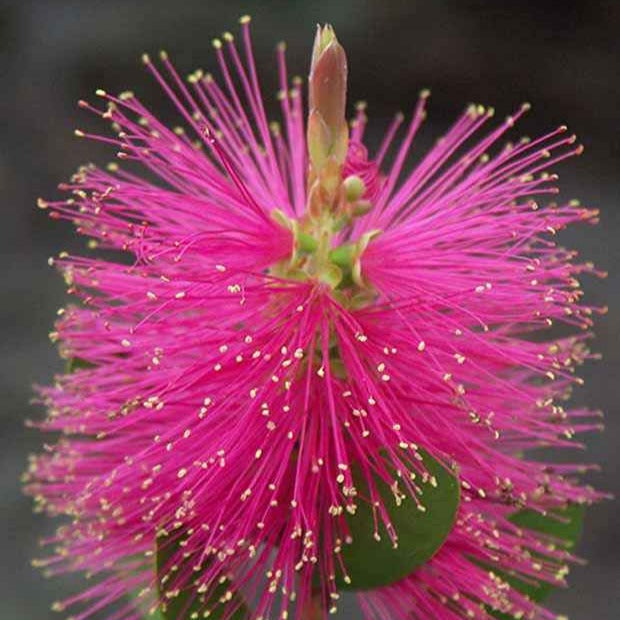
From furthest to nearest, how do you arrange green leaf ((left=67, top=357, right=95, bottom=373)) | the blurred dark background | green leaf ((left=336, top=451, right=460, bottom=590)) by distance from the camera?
the blurred dark background
green leaf ((left=67, top=357, right=95, bottom=373))
green leaf ((left=336, top=451, right=460, bottom=590))

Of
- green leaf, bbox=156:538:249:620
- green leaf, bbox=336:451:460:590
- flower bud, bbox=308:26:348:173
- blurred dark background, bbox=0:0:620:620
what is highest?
blurred dark background, bbox=0:0:620:620

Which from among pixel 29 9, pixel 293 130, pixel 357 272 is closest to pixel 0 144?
pixel 29 9

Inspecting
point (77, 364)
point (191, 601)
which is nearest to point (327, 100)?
point (77, 364)

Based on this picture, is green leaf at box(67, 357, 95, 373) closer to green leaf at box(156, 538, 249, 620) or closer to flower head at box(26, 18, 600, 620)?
flower head at box(26, 18, 600, 620)

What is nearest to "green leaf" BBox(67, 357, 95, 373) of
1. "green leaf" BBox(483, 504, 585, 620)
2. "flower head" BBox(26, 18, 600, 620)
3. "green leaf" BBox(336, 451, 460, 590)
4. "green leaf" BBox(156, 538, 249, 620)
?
"flower head" BBox(26, 18, 600, 620)

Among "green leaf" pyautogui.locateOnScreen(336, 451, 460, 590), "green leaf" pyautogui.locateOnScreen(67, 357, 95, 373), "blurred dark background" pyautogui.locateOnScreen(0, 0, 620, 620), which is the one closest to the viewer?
"green leaf" pyautogui.locateOnScreen(336, 451, 460, 590)

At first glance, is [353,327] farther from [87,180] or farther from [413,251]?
[87,180]
